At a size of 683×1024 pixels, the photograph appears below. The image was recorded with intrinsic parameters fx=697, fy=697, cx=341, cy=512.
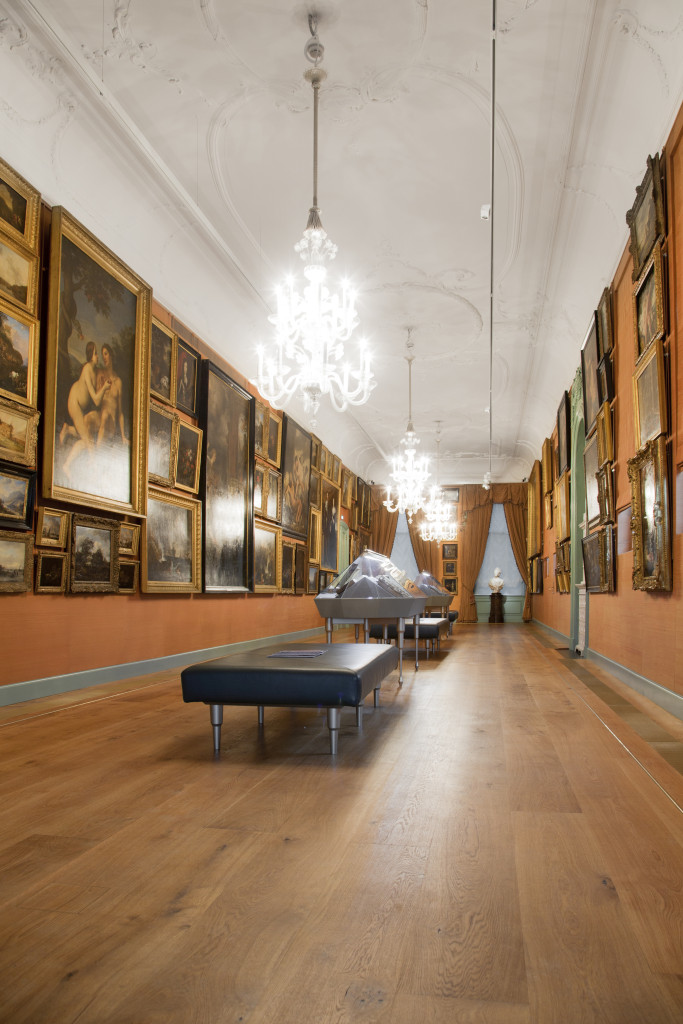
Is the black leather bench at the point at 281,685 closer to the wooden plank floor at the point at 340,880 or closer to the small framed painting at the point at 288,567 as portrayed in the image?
the wooden plank floor at the point at 340,880

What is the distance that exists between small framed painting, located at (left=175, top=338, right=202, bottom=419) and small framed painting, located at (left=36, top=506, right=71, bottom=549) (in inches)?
113

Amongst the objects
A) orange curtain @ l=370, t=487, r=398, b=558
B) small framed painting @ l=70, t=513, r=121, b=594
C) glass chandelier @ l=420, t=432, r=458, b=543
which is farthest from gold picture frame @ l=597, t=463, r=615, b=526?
orange curtain @ l=370, t=487, r=398, b=558

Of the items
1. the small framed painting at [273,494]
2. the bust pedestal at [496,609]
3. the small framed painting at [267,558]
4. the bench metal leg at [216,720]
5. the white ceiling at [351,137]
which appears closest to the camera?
the bench metal leg at [216,720]

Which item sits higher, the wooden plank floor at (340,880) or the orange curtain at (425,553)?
the orange curtain at (425,553)

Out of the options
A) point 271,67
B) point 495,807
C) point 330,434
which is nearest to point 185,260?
point 271,67

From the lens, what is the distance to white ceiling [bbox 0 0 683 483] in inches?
216

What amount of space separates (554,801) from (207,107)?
21.4 ft

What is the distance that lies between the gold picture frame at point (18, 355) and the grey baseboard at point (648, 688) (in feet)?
19.5

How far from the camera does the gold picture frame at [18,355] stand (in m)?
5.80

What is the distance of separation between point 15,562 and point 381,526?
18324 millimetres

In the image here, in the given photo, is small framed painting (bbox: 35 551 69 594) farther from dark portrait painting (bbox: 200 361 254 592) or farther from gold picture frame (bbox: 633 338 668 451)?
gold picture frame (bbox: 633 338 668 451)

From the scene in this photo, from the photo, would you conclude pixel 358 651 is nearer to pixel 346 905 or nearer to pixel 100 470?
pixel 346 905

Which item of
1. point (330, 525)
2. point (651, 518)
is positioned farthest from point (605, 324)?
point (330, 525)

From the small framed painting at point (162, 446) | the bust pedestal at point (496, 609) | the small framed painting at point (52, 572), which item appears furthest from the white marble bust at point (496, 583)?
the small framed painting at point (52, 572)
